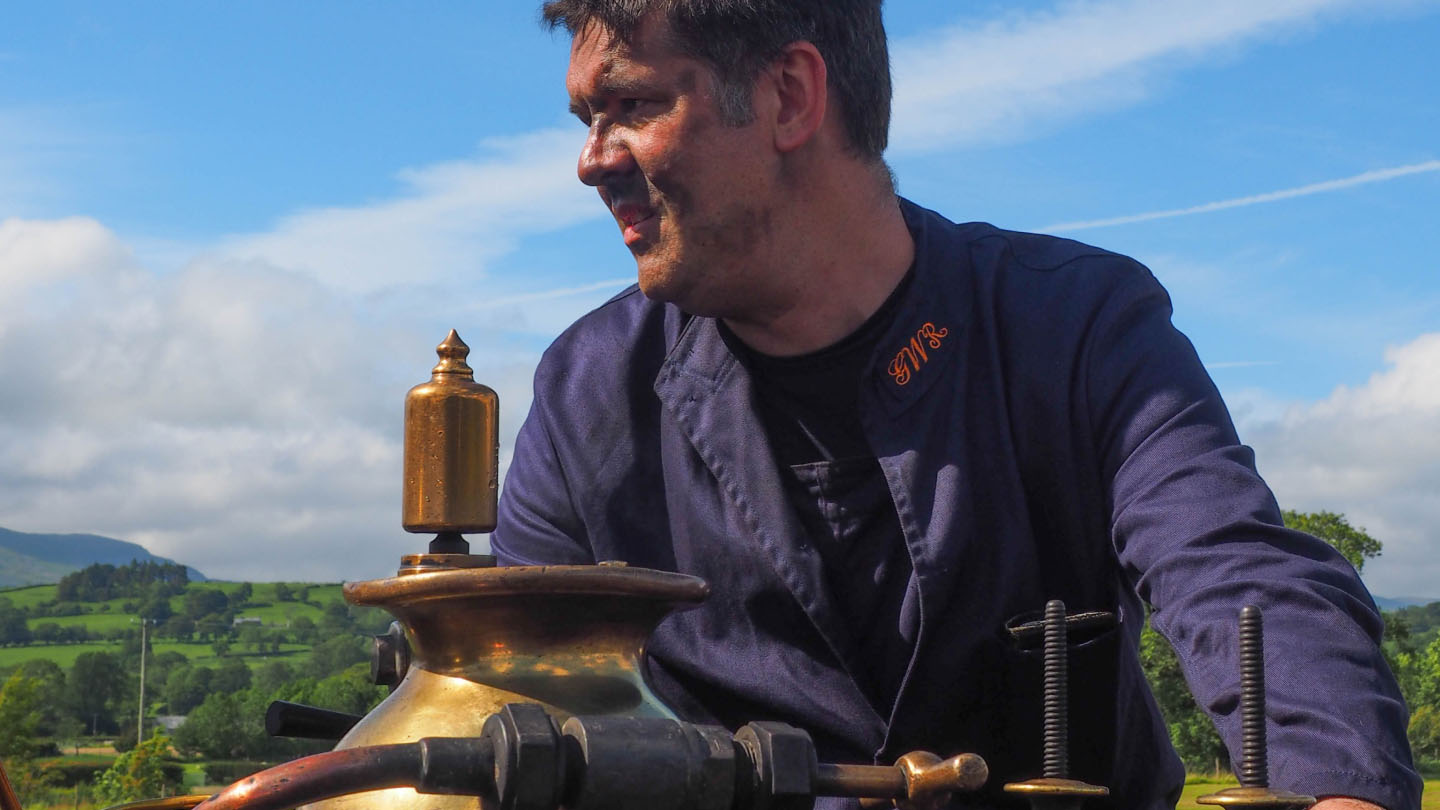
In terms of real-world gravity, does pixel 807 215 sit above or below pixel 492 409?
A: above

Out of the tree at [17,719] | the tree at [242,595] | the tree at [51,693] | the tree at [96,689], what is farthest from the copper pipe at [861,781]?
the tree at [242,595]

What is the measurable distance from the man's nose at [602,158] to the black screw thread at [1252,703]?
148cm

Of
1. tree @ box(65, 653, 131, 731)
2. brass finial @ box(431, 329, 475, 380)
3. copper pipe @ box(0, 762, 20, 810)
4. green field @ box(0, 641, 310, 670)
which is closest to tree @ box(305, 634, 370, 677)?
green field @ box(0, 641, 310, 670)

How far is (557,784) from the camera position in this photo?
4.55 ft

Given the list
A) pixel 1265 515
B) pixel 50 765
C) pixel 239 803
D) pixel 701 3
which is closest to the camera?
pixel 239 803

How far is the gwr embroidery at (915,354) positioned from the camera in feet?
9.52

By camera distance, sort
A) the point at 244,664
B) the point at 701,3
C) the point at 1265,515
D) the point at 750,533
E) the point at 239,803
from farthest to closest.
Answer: the point at 244,664 → the point at 750,533 → the point at 701,3 → the point at 1265,515 → the point at 239,803

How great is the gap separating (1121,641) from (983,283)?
2.32 feet

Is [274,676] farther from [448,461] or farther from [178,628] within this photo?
[448,461]

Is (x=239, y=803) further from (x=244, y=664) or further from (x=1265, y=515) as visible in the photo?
(x=244, y=664)

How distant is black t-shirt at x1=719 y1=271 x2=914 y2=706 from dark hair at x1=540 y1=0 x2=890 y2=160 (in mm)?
391

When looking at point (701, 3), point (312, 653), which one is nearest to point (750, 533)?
point (701, 3)

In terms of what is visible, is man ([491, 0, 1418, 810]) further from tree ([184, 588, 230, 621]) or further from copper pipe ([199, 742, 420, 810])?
tree ([184, 588, 230, 621])

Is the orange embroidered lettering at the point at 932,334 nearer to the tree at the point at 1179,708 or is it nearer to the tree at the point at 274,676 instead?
the tree at the point at 1179,708
